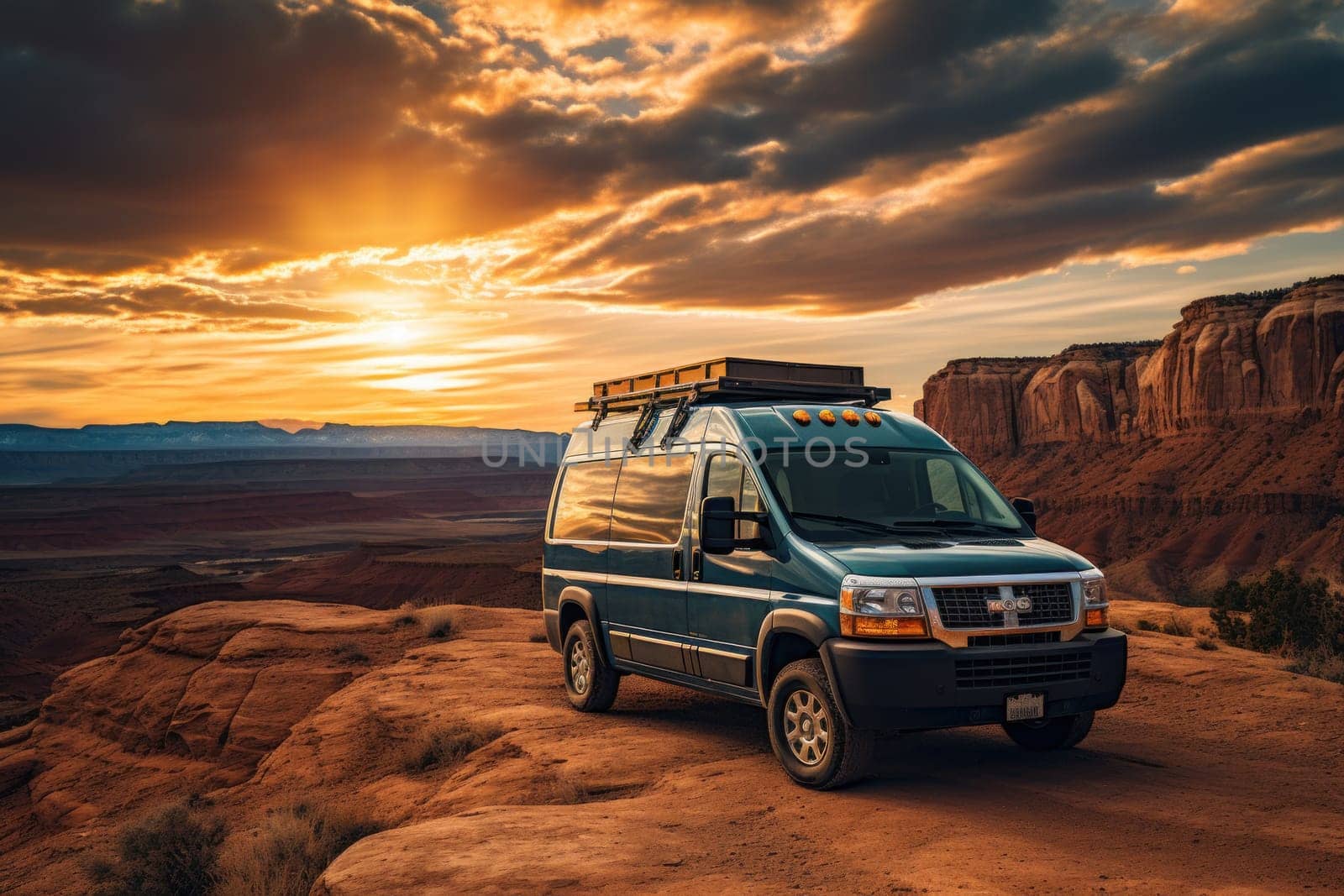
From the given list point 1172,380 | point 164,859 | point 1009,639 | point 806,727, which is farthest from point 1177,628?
point 1172,380

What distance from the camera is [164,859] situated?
30.4 ft

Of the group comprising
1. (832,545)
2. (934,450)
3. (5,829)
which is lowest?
(5,829)

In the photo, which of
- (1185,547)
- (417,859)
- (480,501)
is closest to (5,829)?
(417,859)

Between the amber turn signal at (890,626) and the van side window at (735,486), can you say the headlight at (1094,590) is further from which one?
the van side window at (735,486)

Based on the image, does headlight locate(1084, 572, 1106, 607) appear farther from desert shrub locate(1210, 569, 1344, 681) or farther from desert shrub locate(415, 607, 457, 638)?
desert shrub locate(415, 607, 457, 638)

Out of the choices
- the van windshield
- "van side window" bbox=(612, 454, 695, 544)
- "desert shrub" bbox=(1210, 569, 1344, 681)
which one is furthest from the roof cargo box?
"desert shrub" bbox=(1210, 569, 1344, 681)

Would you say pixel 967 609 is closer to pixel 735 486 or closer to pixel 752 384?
pixel 735 486

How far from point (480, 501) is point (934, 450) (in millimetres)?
186445

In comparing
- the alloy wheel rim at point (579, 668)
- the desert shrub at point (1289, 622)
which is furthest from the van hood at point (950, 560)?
the desert shrub at point (1289, 622)

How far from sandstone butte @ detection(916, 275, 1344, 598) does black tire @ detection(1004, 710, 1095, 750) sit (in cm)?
4790

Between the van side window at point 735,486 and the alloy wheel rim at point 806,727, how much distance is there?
1.24m

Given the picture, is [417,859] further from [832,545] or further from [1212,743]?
[1212,743]

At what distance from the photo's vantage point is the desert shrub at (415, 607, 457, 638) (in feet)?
58.5

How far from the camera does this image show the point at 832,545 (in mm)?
7461
